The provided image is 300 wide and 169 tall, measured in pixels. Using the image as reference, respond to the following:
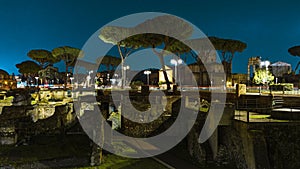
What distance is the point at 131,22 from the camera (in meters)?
30.4

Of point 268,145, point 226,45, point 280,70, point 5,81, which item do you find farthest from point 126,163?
point 5,81

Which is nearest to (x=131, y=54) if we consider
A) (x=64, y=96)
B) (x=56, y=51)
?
(x=64, y=96)

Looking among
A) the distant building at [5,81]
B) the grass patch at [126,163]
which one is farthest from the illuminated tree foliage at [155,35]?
the distant building at [5,81]

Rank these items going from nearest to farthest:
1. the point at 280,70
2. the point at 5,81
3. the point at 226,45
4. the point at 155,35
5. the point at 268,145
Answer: the point at 268,145
the point at 155,35
the point at 226,45
the point at 280,70
the point at 5,81

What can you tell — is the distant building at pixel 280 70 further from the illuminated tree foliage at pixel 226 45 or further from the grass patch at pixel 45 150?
the grass patch at pixel 45 150

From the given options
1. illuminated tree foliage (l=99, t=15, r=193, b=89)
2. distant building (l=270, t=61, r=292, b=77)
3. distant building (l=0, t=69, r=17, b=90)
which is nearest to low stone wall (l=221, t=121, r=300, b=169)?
illuminated tree foliage (l=99, t=15, r=193, b=89)

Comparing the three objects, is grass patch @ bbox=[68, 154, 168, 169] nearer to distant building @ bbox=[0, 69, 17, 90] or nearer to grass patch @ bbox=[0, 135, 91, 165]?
grass patch @ bbox=[0, 135, 91, 165]

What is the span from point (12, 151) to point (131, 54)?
80.0 ft

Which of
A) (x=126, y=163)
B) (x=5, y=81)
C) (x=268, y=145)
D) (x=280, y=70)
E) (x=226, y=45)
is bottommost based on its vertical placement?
(x=126, y=163)

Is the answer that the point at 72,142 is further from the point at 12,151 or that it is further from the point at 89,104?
the point at 89,104

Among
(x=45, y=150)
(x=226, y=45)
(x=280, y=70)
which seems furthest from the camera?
(x=280, y=70)

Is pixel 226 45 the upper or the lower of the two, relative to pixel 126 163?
upper

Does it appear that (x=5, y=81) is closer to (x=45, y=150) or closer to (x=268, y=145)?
(x=45, y=150)

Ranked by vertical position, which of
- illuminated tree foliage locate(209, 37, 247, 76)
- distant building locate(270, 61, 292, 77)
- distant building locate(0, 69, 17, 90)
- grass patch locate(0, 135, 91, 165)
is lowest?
grass patch locate(0, 135, 91, 165)
